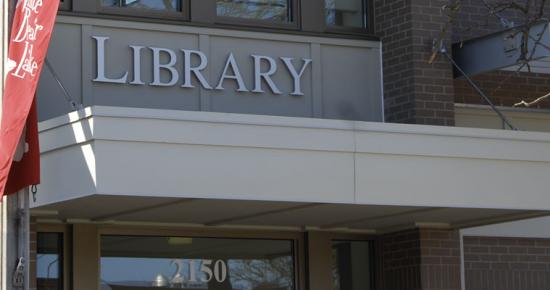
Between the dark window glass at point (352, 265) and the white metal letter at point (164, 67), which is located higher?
the white metal letter at point (164, 67)

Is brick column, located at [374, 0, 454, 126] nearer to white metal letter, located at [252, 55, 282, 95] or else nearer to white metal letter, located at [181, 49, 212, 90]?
white metal letter, located at [252, 55, 282, 95]

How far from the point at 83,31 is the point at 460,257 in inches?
170

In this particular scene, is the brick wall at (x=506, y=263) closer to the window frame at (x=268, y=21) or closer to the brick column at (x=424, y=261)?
the brick column at (x=424, y=261)

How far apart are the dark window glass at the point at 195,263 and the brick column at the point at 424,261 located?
1.06 metres

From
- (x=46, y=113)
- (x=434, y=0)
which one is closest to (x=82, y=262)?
(x=46, y=113)

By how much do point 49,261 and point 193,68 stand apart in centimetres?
228

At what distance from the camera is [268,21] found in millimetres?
12984

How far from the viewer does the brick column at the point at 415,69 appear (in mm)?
12867

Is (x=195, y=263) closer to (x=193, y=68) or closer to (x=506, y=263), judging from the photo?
(x=193, y=68)

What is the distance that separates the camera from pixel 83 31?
12.0 m

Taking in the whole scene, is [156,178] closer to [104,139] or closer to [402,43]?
[104,139]

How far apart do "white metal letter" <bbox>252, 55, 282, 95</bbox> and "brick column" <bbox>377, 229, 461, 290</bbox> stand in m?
1.96

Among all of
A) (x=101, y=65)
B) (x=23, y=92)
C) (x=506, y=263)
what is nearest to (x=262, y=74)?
(x=101, y=65)

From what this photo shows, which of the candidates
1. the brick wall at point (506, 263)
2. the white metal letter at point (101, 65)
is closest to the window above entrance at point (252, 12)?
the white metal letter at point (101, 65)
